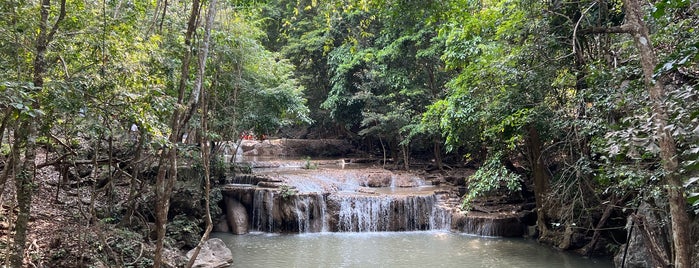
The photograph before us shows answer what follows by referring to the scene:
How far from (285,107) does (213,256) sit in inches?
213

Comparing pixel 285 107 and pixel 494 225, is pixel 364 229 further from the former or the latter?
pixel 285 107

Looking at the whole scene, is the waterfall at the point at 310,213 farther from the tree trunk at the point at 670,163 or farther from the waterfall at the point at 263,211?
the tree trunk at the point at 670,163

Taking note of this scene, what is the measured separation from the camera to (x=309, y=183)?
1527 cm

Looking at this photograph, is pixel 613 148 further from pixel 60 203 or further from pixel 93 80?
pixel 60 203

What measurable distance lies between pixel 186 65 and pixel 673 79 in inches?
228

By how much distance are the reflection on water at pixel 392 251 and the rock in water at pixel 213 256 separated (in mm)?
252

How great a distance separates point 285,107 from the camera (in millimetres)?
13609

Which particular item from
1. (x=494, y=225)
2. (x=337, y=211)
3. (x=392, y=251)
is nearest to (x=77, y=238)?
(x=392, y=251)

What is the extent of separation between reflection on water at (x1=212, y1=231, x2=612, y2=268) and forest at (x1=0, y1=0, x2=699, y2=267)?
2.67ft

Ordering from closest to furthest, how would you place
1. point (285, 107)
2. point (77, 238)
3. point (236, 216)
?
1. point (77, 238)
2. point (236, 216)
3. point (285, 107)

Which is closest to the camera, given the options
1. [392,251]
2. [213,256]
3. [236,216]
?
[213,256]

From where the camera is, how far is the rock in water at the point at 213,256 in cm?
904

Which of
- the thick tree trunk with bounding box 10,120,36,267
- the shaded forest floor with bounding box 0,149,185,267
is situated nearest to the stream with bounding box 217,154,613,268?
the shaded forest floor with bounding box 0,149,185,267

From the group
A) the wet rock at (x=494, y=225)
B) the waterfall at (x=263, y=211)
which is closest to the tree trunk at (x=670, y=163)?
the wet rock at (x=494, y=225)
